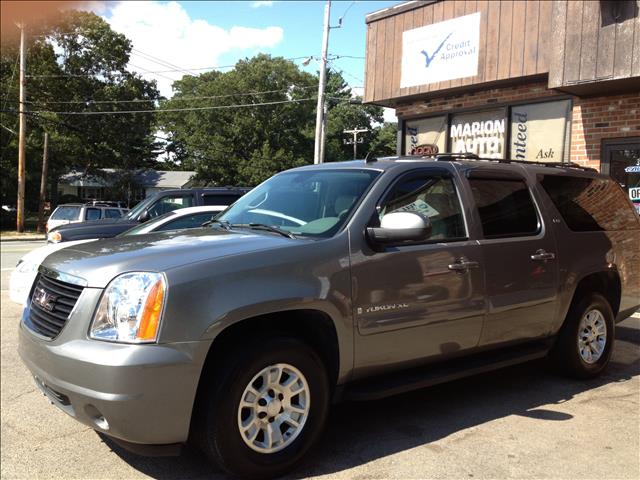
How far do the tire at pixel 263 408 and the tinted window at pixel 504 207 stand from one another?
186 centimetres

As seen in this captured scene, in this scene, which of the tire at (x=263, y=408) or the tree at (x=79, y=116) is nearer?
the tire at (x=263, y=408)

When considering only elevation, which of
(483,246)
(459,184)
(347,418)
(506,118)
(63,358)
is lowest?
(347,418)

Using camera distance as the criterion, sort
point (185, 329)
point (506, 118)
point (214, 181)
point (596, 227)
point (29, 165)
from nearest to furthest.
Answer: point (185, 329) < point (596, 227) < point (506, 118) < point (29, 165) < point (214, 181)

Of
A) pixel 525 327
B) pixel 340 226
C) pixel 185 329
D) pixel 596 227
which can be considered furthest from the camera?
pixel 596 227

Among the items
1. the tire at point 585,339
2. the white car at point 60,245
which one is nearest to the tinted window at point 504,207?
the tire at point 585,339

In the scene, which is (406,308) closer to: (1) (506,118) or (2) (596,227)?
(2) (596,227)

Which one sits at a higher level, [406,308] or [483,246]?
[483,246]

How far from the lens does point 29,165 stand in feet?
121

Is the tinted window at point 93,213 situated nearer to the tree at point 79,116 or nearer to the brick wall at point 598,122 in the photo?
the brick wall at point 598,122

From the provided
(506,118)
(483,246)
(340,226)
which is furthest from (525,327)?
(506,118)

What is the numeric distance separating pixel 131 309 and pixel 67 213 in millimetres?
17102

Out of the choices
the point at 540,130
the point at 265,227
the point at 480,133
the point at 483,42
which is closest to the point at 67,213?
the point at 480,133

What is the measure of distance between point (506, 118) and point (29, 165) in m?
35.3

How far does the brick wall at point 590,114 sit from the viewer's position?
7.94 metres
